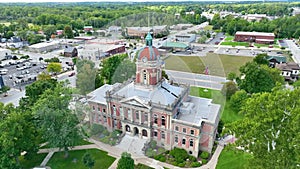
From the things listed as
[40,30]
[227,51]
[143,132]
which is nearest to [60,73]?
[143,132]

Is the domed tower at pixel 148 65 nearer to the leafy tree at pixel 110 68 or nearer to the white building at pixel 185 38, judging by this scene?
the leafy tree at pixel 110 68

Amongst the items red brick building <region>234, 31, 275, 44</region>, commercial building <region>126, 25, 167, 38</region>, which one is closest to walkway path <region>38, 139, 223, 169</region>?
commercial building <region>126, 25, 167, 38</region>

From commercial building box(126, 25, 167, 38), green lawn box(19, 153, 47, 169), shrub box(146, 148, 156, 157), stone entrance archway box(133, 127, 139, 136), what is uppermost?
commercial building box(126, 25, 167, 38)

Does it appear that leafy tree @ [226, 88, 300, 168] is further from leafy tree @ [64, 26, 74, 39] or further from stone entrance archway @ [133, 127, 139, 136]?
leafy tree @ [64, 26, 74, 39]

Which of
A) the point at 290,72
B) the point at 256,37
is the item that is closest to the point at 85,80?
the point at 290,72

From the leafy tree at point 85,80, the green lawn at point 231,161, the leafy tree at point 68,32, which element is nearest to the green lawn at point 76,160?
the green lawn at point 231,161

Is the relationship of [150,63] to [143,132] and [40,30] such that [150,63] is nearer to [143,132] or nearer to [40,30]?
[143,132]
